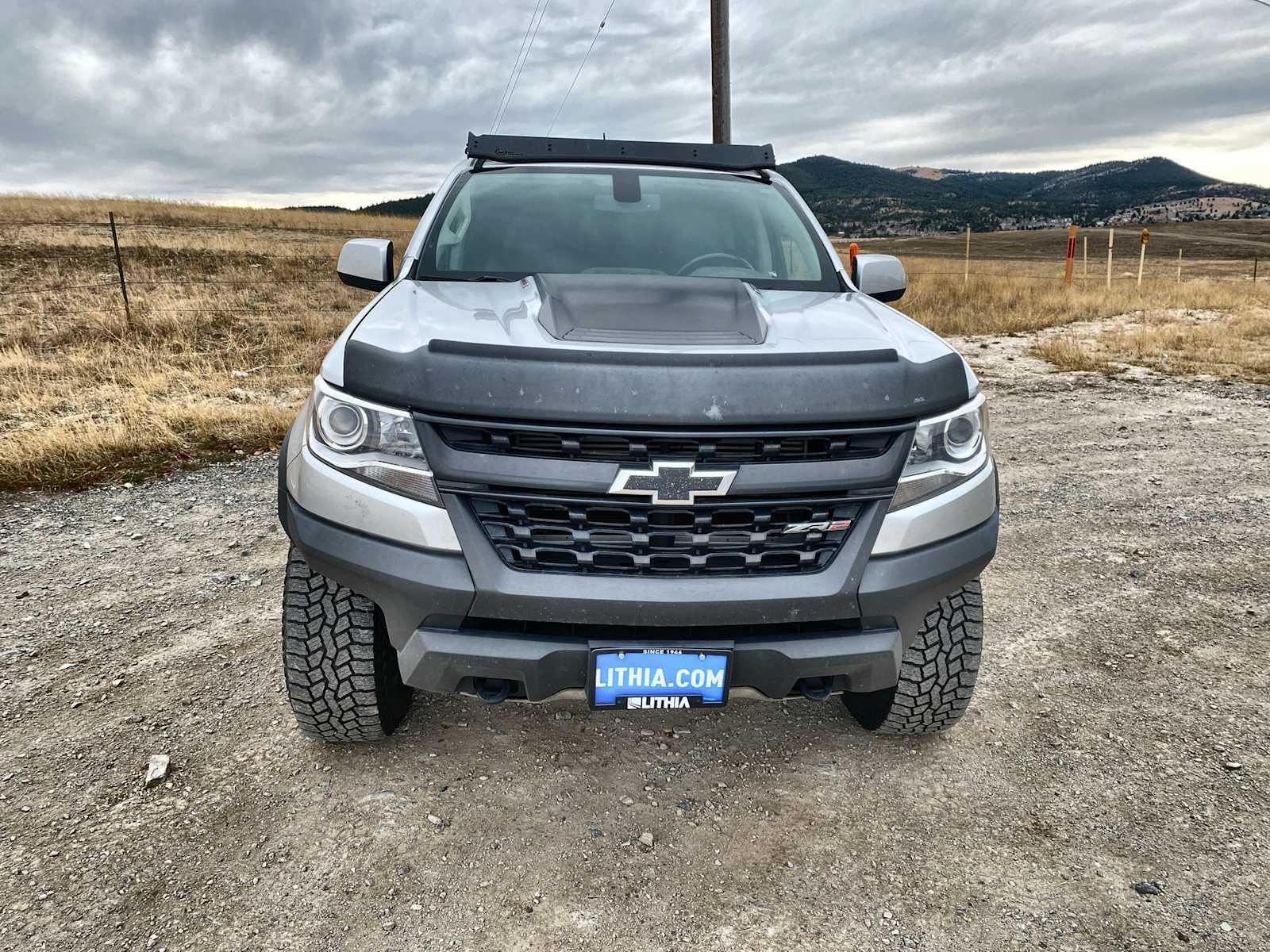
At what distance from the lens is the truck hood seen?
1.77 metres

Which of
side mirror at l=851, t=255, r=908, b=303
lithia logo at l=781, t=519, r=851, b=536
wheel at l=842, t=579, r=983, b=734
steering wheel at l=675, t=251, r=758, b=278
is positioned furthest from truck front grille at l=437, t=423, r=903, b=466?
side mirror at l=851, t=255, r=908, b=303

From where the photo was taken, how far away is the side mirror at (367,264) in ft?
10.1

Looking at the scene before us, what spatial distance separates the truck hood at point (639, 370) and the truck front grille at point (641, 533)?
0.20m

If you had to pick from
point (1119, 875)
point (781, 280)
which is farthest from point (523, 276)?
point (1119, 875)

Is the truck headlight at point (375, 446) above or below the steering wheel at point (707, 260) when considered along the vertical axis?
below

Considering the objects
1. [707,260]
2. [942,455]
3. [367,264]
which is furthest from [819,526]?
[367,264]

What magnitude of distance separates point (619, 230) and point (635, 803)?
1986mm

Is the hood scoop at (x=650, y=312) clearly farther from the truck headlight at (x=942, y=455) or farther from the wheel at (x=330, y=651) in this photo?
the wheel at (x=330, y=651)

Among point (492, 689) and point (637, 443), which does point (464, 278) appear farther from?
point (492, 689)

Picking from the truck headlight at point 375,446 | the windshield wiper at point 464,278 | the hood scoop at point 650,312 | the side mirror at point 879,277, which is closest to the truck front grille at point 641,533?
the truck headlight at point 375,446

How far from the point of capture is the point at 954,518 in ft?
6.55

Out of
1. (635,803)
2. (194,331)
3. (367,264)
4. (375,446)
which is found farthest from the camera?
(194,331)

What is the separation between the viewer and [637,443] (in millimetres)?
1799

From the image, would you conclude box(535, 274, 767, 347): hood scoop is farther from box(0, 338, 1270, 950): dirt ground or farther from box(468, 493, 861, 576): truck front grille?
box(0, 338, 1270, 950): dirt ground
